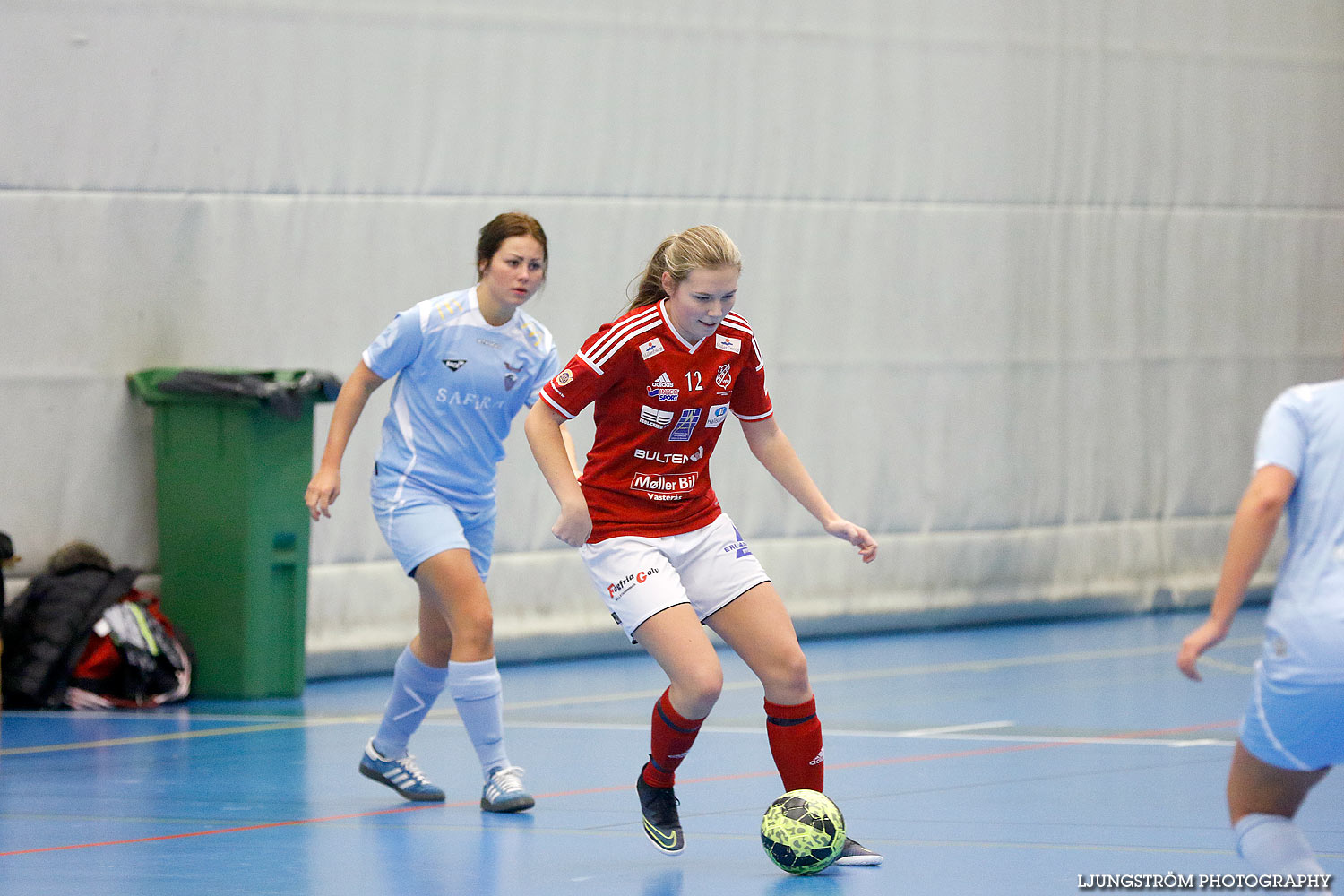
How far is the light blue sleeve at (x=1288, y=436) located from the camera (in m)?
3.81

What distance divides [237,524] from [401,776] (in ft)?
A: 10.1

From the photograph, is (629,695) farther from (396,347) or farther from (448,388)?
(396,347)

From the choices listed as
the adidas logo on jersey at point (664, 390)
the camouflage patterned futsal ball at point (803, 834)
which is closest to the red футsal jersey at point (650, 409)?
the adidas logo on jersey at point (664, 390)

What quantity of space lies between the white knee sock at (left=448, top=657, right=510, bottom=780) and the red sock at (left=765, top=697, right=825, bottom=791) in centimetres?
117

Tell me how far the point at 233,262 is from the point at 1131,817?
580 centimetres

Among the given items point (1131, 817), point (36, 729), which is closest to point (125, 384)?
point (36, 729)

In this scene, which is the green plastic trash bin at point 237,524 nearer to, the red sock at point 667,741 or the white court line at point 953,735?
the white court line at point 953,735

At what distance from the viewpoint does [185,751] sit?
25.9 ft

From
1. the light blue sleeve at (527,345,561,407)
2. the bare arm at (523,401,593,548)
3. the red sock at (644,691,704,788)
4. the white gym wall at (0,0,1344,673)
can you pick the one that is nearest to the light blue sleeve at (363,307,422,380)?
the light blue sleeve at (527,345,561,407)

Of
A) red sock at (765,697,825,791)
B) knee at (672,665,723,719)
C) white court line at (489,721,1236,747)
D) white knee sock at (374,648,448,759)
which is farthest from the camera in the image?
white court line at (489,721,1236,747)

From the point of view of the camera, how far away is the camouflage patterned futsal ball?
5.24m

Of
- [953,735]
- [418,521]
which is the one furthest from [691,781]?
[953,735]

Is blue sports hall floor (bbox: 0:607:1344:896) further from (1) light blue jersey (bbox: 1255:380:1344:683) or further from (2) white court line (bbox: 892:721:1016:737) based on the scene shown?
(1) light blue jersey (bbox: 1255:380:1344:683)

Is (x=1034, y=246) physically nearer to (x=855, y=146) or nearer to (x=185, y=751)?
(x=855, y=146)
